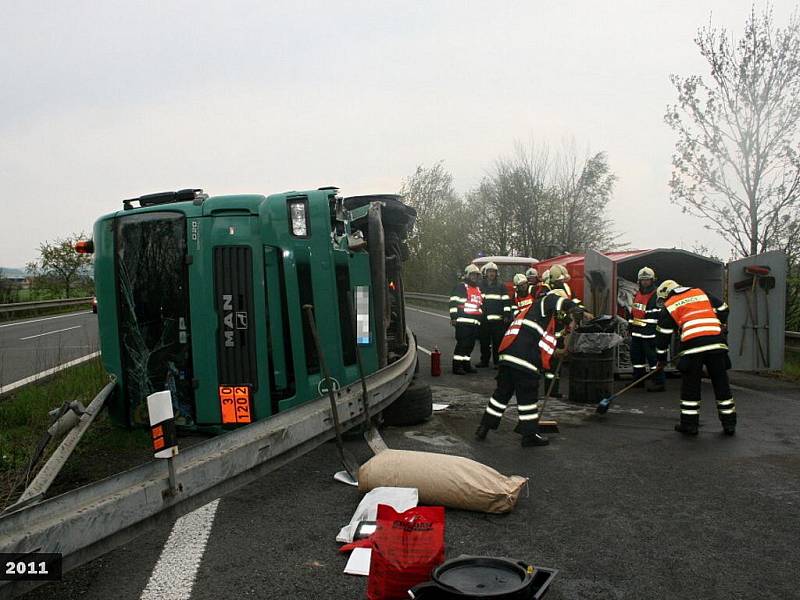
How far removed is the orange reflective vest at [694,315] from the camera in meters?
7.09

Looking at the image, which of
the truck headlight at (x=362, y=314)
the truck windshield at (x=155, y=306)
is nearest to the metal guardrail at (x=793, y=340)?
the truck headlight at (x=362, y=314)

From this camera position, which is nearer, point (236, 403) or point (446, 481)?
point (446, 481)

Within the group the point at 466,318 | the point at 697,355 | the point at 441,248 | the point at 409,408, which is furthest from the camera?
the point at 441,248

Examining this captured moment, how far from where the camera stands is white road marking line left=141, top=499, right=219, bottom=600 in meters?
3.23

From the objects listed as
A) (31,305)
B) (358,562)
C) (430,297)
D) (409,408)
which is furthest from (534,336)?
(430,297)

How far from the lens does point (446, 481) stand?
444cm

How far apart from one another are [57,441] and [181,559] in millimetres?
2740

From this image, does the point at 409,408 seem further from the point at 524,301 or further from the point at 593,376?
the point at 524,301

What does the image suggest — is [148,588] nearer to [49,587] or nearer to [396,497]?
[49,587]

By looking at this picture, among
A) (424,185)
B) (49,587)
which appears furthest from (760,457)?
(424,185)

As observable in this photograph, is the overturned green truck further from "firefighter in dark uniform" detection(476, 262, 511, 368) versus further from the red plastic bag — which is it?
"firefighter in dark uniform" detection(476, 262, 511, 368)

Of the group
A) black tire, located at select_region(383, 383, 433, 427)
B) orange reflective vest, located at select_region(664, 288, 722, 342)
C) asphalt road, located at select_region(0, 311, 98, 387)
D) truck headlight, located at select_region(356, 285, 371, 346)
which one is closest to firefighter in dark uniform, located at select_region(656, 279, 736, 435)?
orange reflective vest, located at select_region(664, 288, 722, 342)

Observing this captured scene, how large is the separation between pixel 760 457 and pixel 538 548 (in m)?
3.11

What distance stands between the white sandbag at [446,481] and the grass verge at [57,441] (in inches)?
86.1
